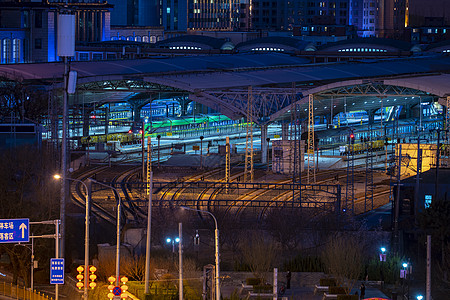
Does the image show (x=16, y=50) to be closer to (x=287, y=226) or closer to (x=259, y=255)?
(x=287, y=226)

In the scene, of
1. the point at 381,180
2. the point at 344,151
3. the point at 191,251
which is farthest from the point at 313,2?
the point at 191,251

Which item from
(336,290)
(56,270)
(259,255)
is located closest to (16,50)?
(259,255)

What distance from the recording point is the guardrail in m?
33.2

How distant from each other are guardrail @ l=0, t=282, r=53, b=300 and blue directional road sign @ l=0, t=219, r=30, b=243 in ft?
12.7

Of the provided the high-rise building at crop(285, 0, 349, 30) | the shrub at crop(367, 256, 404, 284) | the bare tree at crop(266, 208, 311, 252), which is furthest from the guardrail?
the high-rise building at crop(285, 0, 349, 30)

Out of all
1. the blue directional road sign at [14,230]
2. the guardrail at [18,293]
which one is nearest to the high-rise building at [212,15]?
the guardrail at [18,293]

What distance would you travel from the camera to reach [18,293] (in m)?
34.1

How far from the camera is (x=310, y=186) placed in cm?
4838

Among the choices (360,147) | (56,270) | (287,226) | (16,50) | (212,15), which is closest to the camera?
(56,270)

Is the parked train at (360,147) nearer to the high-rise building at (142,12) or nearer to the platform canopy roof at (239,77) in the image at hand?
the platform canopy roof at (239,77)

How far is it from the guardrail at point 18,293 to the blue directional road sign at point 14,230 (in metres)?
3.87

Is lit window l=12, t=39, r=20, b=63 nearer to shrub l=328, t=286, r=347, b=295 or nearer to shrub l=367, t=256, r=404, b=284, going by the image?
shrub l=367, t=256, r=404, b=284

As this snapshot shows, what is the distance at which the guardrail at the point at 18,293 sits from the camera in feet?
109

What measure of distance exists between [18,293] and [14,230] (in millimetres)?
5468
